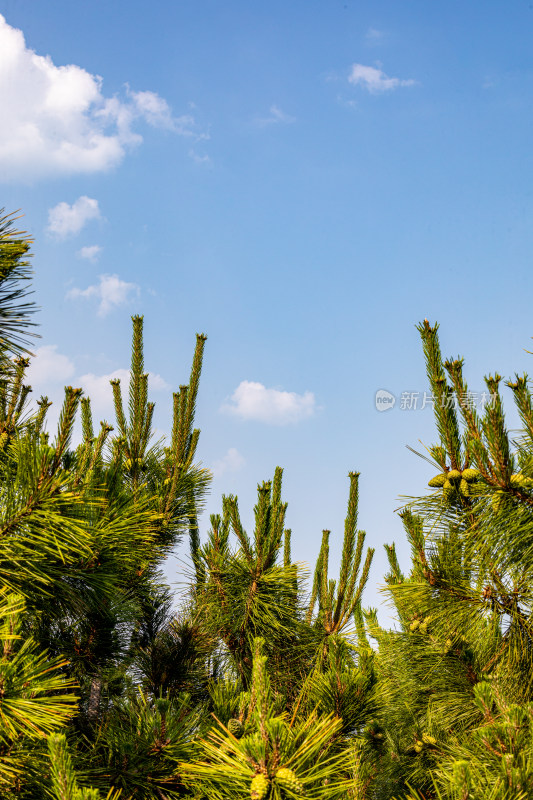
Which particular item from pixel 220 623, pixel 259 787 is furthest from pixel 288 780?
pixel 220 623

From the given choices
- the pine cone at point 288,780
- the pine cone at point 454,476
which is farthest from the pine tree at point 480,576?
the pine cone at point 288,780

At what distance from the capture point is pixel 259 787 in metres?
1.51

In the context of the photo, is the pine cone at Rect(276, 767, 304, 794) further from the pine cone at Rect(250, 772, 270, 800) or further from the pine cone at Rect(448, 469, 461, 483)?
the pine cone at Rect(448, 469, 461, 483)

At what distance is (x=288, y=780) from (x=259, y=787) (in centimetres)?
8

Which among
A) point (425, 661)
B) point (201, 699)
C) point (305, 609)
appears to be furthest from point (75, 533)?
point (201, 699)

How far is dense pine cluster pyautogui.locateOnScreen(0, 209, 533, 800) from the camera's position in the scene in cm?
189

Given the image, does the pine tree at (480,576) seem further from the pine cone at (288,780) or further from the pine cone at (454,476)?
the pine cone at (288,780)

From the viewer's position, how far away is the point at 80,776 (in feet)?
8.87

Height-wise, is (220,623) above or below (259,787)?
above

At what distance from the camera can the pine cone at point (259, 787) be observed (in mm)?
1512

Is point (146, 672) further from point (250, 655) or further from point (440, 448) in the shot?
point (440, 448)

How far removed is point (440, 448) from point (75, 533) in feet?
5.76

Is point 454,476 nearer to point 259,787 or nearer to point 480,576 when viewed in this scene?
point 480,576

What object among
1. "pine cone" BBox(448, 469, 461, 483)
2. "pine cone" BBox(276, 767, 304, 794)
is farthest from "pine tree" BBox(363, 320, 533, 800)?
"pine cone" BBox(276, 767, 304, 794)
